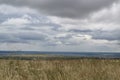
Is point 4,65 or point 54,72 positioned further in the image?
point 4,65

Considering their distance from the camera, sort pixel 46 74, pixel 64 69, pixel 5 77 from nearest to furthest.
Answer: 1. pixel 5 77
2. pixel 46 74
3. pixel 64 69

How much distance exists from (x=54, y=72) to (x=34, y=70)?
850mm

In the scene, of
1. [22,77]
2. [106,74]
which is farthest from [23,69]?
→ [106,74]

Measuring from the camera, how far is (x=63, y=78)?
9352mm

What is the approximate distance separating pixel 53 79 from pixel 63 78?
0.39 metres

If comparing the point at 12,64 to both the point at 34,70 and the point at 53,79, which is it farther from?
the point at 53,79

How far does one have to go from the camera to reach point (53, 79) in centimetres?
925

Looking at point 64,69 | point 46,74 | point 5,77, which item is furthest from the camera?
point 64,69

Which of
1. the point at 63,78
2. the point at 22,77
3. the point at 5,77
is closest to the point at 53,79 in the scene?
the point at 63,78

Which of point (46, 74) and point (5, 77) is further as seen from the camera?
point (46, 74)

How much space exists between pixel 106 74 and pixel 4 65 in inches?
177

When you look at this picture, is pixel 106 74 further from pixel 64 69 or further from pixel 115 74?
pixel 64 69

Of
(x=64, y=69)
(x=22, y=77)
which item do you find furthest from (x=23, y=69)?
(x=64, y=69)

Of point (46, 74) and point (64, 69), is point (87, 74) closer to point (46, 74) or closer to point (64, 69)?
point (64, 69)
